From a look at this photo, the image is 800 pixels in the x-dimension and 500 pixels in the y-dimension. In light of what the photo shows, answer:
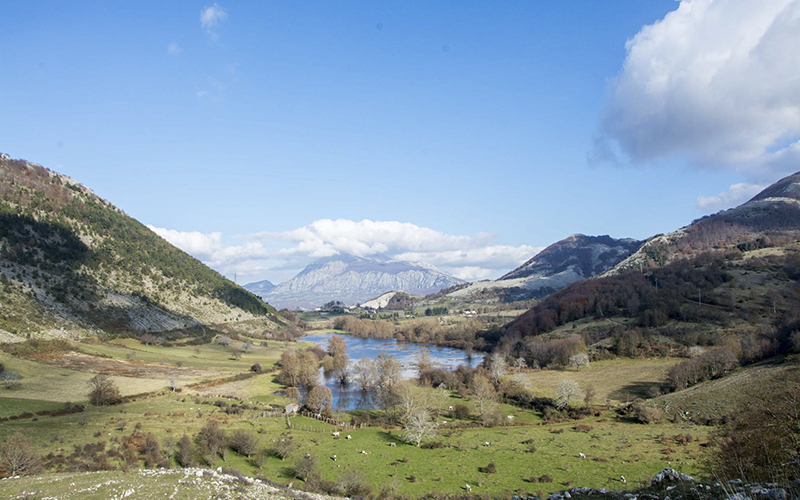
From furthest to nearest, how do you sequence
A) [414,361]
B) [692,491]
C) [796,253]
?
[796,253] < [414,361] < [692,491]

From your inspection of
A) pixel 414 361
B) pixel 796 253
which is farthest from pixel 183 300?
pixel 796 253

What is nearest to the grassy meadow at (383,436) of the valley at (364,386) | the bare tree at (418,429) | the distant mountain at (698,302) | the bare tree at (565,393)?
the valley at (364,386)

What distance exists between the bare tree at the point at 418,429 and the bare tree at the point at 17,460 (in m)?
37.5

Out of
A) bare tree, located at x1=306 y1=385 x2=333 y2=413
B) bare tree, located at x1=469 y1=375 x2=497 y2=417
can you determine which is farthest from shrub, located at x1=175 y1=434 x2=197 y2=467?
bare tree, located at x1=469 y1=375 x2=497 y2=417

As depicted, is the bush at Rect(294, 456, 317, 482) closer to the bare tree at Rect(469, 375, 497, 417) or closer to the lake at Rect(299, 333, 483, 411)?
the bare tree at Rect(469, 375, 497, 417)

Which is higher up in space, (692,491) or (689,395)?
(692,491)

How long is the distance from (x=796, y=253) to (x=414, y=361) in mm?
151243

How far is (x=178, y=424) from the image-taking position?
173 ft

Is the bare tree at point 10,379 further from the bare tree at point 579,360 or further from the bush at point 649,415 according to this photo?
the bare tree at point 579,360

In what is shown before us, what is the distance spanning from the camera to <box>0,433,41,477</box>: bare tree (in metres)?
30.1

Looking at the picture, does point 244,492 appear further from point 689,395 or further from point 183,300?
point 183,300

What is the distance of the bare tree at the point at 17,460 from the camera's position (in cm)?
3011

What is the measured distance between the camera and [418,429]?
52750 mm

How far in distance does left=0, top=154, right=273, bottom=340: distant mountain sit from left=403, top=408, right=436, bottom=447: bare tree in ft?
302
